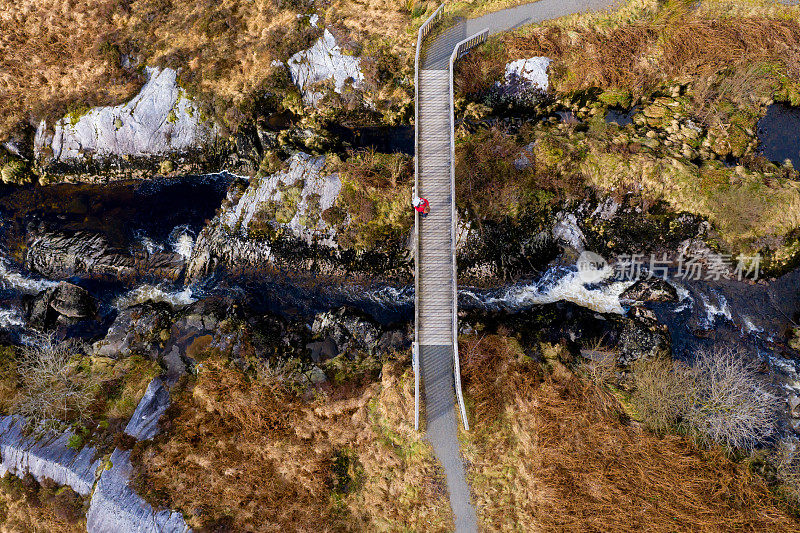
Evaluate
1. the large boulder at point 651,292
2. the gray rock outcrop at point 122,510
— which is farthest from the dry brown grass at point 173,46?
the gray rock outcrop at point 122,510

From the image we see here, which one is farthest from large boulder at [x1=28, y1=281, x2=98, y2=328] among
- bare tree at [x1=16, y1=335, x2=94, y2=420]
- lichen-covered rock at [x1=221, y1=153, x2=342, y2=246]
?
lichen-covered rock at [x1=221, y1=153, x2=342, y2=246]

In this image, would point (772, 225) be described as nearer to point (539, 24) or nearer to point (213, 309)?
point (539, 24)

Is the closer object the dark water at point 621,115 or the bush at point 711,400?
the bush at point 711,400

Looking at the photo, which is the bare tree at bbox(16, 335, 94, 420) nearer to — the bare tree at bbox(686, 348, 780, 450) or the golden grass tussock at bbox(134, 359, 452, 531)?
the golden grass tussock at bbox(134, 359, 452, 531)

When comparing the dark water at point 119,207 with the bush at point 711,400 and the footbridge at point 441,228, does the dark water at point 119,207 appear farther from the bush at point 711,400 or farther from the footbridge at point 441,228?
the bush at point 711,400

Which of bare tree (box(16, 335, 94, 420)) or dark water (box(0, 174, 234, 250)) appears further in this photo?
dark water (box(0, 174, 234, 250))

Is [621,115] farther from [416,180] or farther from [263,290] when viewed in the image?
A: [263,290]

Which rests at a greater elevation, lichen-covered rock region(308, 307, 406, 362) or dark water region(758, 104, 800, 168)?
dark water region(758, 104, 800, 168)
